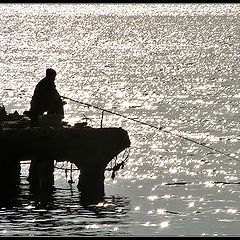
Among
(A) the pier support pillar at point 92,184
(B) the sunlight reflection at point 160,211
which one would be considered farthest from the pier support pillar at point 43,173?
(B) the sunlight reflection at point 160,211

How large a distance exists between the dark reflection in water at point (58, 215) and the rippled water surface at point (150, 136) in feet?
0.12

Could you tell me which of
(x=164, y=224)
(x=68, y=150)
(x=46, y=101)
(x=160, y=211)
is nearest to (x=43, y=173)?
(x=68, y=150)

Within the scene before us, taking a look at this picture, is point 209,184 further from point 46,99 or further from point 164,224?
point 46,99

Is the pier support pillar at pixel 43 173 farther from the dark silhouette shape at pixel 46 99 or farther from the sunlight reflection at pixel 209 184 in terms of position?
the sunlight reflection at pixel 209 184

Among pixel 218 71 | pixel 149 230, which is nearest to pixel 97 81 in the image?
pixel 218 71

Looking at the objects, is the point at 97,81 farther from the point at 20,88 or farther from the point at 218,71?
the point at 218,71

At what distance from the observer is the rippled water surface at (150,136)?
34.8m

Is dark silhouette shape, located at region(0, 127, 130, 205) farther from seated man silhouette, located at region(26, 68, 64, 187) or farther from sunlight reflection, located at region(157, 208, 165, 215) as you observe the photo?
sunlight reflection, located at region(157, 208, 165, 215)

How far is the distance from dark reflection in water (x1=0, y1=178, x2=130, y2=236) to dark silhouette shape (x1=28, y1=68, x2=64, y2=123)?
3165 millimetres

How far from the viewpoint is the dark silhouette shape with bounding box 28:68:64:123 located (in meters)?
36.8

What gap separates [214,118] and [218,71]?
47.5 metres

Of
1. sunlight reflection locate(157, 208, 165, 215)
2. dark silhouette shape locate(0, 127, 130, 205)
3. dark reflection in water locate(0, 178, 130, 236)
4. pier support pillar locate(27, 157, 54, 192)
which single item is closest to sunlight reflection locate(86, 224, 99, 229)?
dark reflection in water locate(0, 178, 130, 236)

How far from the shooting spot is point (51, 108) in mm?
36906

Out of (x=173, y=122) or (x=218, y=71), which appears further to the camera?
(x=218, y=71)
